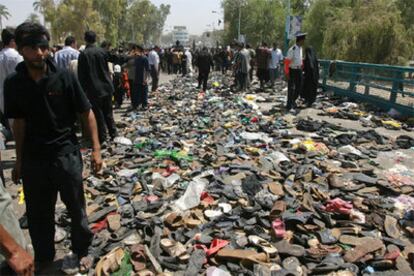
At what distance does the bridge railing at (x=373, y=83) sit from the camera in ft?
34.0

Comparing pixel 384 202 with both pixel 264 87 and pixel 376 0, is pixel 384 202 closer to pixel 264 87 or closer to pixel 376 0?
pixel 264 87

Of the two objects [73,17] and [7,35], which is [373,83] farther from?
[73,17]

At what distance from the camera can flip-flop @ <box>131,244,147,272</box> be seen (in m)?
3.67

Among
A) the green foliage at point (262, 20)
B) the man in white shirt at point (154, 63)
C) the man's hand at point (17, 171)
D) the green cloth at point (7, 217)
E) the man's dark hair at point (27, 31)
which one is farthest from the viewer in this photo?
the green foliage at point (262, 20)

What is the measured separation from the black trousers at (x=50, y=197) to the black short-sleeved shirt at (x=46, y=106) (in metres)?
0.09

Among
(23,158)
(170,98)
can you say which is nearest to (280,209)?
(23,158)

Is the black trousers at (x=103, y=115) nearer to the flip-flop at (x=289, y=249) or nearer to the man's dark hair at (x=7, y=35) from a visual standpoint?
the man's dark hair at (x=7, y=35)

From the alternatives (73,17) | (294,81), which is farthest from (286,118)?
(73,17)

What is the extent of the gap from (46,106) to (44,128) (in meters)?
0.18

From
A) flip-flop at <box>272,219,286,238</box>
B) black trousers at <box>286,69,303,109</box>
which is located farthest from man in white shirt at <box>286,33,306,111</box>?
flip-flop at <box>272,219,286,238</box>

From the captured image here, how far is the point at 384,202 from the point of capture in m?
4.86

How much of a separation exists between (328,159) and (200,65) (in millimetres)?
9751

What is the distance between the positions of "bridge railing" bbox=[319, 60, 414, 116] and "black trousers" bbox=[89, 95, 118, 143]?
23.0ft

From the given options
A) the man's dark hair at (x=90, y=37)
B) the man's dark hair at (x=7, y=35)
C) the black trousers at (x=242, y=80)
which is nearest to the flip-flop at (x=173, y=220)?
the man's dark hair at (x=7, y=35)
